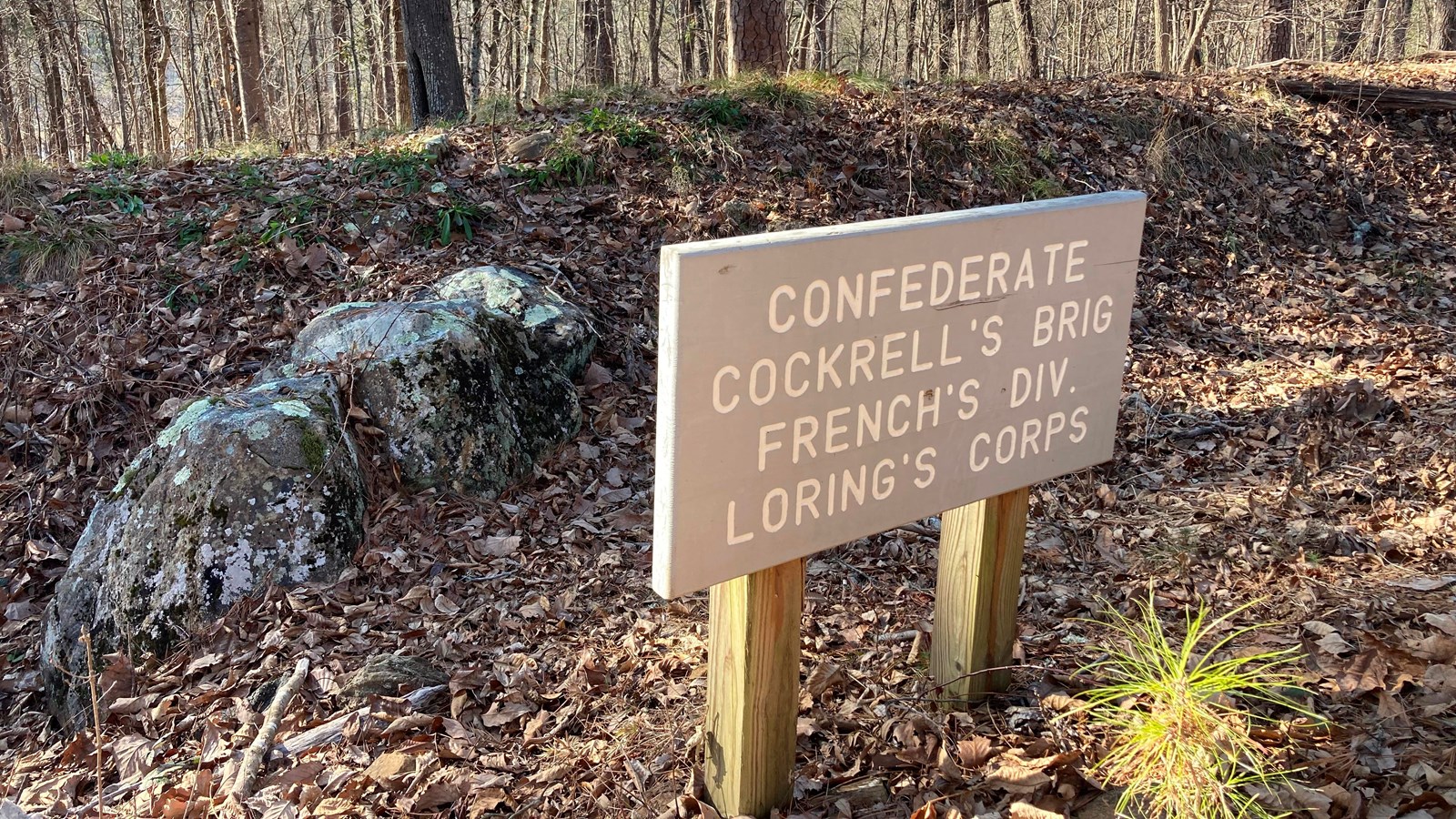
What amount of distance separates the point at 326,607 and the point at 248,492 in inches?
Result: 23.0

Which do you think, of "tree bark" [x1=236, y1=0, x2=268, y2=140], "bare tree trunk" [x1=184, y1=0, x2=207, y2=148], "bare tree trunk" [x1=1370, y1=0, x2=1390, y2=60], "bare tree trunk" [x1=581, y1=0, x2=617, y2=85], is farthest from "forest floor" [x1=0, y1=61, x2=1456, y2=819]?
"bare tree trunk" [x1=1370, y1=0, x2=1390, y2=60]

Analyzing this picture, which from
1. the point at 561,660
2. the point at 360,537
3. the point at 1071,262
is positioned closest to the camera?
the point at 1071,262

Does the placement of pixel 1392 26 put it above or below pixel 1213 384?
above

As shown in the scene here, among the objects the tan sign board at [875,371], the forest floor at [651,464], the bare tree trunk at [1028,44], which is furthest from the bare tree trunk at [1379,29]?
the tan sign board at [875,371]

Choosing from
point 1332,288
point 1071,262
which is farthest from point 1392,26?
point 1071,262

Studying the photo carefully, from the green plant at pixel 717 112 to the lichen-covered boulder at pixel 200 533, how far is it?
4138 millimetres

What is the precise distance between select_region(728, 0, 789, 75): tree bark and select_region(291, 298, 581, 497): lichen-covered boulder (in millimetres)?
4612

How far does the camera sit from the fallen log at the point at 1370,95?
30.6ft

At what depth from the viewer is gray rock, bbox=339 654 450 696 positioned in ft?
10.8

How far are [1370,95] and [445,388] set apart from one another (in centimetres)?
923

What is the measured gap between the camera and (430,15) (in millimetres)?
8297

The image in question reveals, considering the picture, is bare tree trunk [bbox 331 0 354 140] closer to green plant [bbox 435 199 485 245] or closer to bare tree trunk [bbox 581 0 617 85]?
bare tree trunk [bbox 581 0 617 85]

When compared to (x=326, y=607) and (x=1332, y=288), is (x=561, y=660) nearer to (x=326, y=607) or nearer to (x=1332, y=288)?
(x=326, y=607)

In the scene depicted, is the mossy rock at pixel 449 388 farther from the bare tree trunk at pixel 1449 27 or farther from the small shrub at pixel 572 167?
the bare tree trunk at pixel 1449 27
